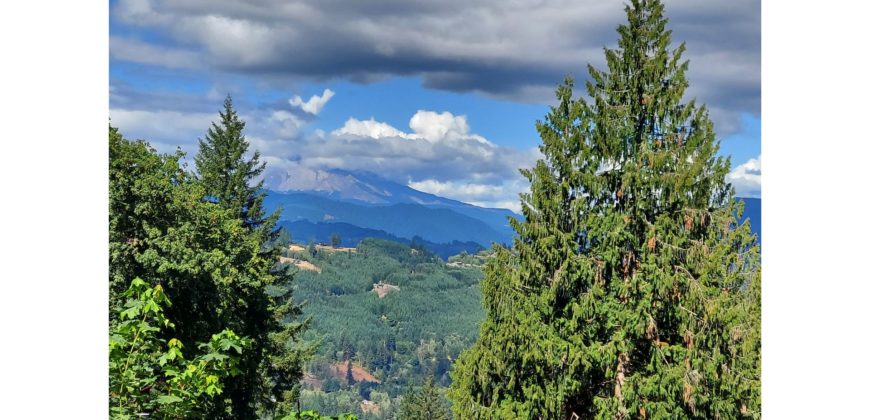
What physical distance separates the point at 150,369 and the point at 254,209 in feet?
50.3

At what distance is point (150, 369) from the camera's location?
3844 millimetres

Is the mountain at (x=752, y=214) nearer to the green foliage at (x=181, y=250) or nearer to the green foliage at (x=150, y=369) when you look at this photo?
the green foliage at (x=150, y=369)

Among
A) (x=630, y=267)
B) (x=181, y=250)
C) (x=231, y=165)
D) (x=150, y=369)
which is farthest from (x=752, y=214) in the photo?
(x=231, y=165)

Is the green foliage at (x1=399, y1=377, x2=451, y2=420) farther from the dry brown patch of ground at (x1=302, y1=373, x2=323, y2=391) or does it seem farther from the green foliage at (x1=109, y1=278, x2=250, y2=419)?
the dry brown patch of ground at (x1=302, y1=373, x2=323, y2=391)

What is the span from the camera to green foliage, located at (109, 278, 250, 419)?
3510 millimetres

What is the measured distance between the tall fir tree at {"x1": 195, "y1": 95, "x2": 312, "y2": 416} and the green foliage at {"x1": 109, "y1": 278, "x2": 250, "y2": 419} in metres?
13.0

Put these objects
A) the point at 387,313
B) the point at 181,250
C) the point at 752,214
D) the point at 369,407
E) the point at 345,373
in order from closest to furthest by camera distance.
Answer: the point at 752,214, the point at 181,250, the point at 369,407, the point at 345,373, the point at 387,313

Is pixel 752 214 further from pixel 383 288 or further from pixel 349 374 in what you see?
pixel 383 288

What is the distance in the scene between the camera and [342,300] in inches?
5689

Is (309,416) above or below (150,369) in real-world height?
below
